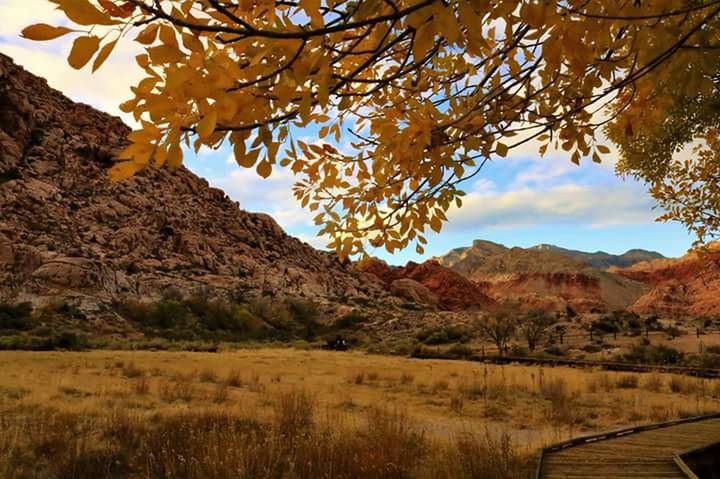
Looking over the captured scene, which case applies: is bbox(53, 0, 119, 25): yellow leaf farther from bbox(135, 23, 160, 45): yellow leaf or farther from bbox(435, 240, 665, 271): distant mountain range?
bbox(435, 240, 665, 271): distant mountain range

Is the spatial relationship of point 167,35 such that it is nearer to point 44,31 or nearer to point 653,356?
point 44,31

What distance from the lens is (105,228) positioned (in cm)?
4294

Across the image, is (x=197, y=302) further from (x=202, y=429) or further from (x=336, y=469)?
(x=336, y=469)

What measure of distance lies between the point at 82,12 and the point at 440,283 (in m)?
76.9

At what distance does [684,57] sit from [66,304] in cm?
3511

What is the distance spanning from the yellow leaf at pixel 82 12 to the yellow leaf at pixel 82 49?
4 cm

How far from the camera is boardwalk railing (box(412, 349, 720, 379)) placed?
50.5 ft

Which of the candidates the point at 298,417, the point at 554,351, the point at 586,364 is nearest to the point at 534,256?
the point at 554,351

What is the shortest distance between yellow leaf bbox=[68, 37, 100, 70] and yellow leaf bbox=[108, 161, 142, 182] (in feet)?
0.81

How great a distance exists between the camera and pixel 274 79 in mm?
1156

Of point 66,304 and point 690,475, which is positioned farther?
point 66,304

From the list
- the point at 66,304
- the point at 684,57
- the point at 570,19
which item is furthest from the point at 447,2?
the point at 66,304

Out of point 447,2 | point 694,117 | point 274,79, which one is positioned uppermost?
point 694,117

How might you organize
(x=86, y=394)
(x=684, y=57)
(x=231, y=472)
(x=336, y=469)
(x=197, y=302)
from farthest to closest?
(x=197, y=302) < (x=86, y=394) < (x=336, y=469) < (x=231, y=472) < (x=684, y=57)
